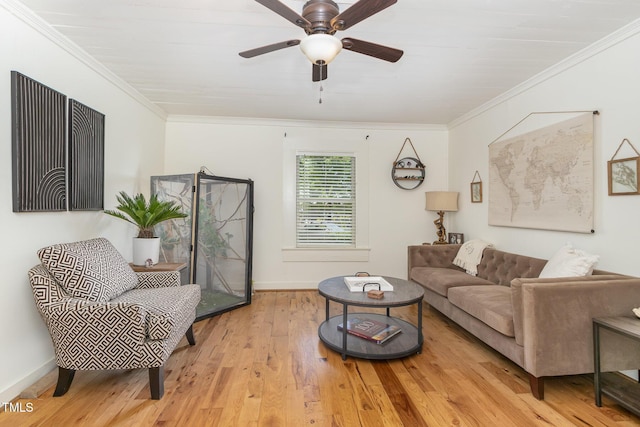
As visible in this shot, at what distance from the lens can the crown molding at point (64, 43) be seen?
2020 millimetres

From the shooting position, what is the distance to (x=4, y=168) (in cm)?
195

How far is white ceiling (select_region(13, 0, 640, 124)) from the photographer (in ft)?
6.78

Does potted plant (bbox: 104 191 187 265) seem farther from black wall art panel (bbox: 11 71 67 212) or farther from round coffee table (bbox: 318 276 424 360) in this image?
round coffee table (bbox: 318 276 424 360)

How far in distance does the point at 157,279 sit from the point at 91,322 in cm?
83

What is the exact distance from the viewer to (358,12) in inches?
64.1

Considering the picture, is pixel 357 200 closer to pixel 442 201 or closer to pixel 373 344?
pixel 442 201

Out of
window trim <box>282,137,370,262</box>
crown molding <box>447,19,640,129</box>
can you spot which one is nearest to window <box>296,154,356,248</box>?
window trim <box>282,137,370,262</box>

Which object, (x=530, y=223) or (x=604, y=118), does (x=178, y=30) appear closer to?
(x=604, y=118)

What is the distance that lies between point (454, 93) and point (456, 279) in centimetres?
200

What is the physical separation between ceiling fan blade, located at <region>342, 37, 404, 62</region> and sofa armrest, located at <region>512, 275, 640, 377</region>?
166cm

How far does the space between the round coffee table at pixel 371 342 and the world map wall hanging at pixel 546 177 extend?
1394 mm

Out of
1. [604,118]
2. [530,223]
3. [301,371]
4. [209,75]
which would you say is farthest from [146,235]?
[604,118]

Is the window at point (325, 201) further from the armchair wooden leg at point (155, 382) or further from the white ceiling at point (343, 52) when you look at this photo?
the armchair wooden leg at point (155, 382)

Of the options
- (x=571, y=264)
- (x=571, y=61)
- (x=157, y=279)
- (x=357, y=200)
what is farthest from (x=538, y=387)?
(x=357, y=200)
